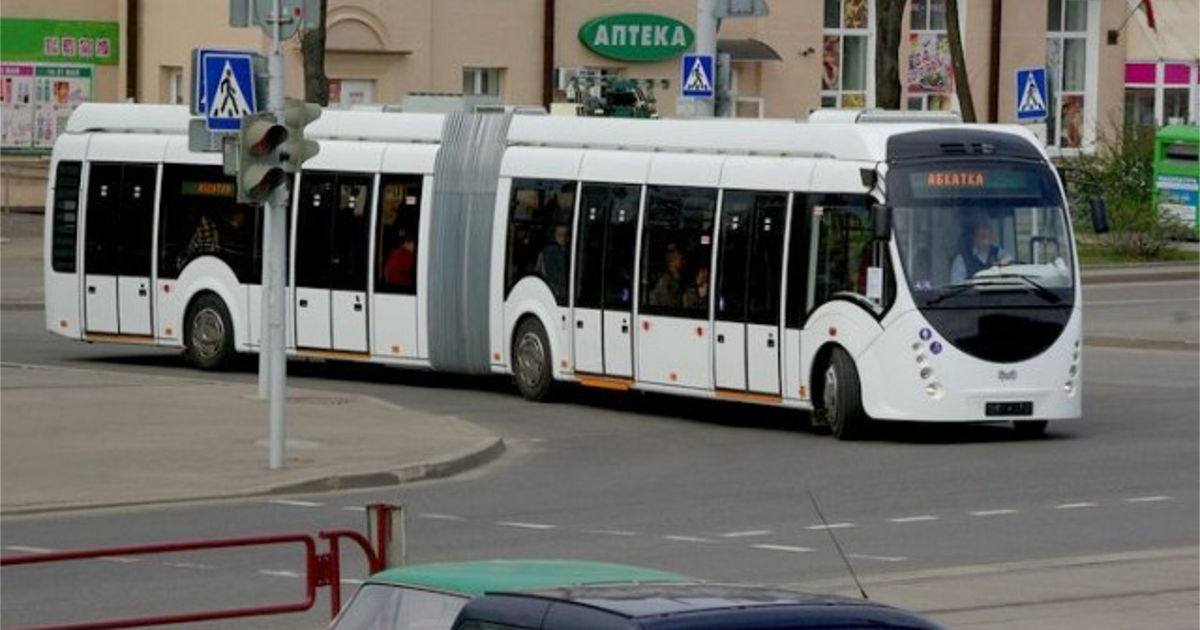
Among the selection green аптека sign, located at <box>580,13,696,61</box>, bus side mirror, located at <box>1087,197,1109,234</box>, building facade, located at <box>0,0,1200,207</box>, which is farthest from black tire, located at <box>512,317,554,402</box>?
green аптека sign, located at <box>580,13,696,61</box>

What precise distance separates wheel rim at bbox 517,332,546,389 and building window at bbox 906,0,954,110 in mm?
37009

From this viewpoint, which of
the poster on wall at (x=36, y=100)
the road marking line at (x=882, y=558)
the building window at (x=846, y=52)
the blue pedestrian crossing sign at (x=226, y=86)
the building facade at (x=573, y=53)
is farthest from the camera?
the building window at (x=846, y=52)

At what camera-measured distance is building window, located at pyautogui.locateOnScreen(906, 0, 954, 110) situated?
6303 centimetres

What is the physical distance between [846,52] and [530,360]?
36.2 meters

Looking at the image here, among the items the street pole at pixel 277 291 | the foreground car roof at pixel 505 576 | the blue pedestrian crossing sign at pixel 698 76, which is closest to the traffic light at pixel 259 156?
the street pole at pixel 277 291

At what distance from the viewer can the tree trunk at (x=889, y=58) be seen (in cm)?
4891

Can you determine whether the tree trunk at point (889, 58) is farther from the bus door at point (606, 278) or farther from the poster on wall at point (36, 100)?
the bus door at point (606, 278)

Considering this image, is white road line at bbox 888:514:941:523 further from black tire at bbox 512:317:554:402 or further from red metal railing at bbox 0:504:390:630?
black tire at bbox 512:317:554:402

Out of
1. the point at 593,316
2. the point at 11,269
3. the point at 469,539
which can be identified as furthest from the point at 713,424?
the point at 11,269

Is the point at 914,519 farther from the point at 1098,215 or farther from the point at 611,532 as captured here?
the point at 1098,215

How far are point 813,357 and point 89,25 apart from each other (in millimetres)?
33064

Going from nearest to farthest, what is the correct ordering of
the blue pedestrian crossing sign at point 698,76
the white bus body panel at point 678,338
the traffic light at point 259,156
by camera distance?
1. the traffic light at point 259,156
2. the white bus body panel at point 678,338
3. the blue pedestrian crossing sign at point 698,76

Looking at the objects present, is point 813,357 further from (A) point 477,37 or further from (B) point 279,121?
(A) point 477,37

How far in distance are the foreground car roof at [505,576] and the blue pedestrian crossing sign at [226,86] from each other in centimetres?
1510
